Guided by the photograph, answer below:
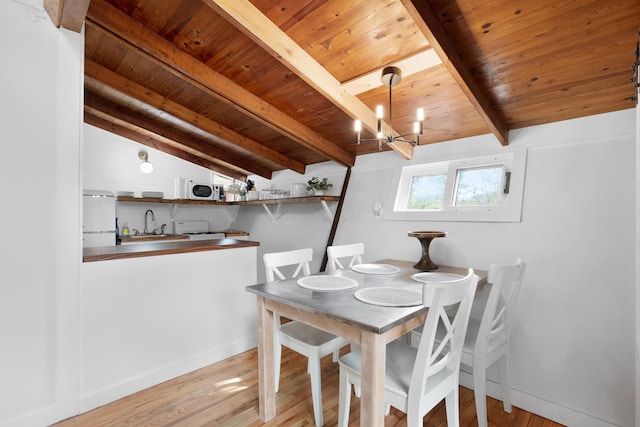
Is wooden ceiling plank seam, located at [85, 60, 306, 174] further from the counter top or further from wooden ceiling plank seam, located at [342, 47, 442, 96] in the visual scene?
wooden ceiling plank seam, located at [342, 47, 442, 96]

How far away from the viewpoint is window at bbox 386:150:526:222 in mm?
2083

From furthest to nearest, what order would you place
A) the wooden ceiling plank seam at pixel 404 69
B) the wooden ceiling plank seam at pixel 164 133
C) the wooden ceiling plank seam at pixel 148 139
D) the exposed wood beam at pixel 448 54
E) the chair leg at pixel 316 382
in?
the wooden ceiling plank seam at pixel 148 139
the wooden ceiling plank seam at pixel 164 133
the wooden ceiling plank seam at pixel 404 69
the chair leg at pixel 316 382
the exposed wood beam at pixel 448 54

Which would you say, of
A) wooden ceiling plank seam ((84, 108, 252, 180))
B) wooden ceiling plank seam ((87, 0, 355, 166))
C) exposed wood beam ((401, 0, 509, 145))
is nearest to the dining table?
exposed wood beam ((401, 0, 509, 145))

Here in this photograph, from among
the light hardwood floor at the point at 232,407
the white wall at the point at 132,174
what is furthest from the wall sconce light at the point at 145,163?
the light hardwood floor at the point at 232,407

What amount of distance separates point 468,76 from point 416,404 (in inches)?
65.5

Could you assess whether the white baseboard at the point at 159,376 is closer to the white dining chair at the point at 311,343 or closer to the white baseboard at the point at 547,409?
the white dining chair at the point at 311,343

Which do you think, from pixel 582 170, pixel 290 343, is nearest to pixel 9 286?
pixel 290 343

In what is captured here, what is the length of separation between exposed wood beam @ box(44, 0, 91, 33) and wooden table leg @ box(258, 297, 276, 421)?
1761 mm

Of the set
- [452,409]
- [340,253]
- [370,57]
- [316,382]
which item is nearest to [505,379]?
[452,409]

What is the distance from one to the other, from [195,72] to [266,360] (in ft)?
6.45

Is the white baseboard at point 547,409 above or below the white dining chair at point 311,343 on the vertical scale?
below

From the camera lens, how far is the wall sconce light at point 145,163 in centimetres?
418

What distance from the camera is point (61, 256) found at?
1645mm

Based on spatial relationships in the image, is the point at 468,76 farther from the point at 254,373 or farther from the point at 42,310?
the point at 42,310
